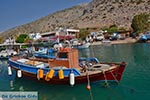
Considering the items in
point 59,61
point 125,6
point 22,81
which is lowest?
point 22,81

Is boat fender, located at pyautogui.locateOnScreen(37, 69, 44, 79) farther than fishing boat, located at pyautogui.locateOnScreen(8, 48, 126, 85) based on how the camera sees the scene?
Yes

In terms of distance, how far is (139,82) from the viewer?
21938mm

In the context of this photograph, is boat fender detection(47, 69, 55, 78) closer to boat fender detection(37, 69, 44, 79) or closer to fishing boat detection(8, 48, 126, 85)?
fishing boat detection(8, 48, 126, 85)

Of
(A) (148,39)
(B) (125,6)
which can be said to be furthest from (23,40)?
(B) (125,6)

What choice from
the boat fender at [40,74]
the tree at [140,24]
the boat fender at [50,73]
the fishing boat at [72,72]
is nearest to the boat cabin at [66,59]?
the fishing boat at [72,72]

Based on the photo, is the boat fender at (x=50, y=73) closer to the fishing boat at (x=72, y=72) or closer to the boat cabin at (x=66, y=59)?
the fishing boat at (x=72, y=72)

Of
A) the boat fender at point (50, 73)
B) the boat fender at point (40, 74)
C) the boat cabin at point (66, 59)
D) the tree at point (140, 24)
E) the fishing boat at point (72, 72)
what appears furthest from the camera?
the tree at point (140, 24)

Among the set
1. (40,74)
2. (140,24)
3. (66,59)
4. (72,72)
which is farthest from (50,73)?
(140,24)

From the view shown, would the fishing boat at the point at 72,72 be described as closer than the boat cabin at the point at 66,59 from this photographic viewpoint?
Yes

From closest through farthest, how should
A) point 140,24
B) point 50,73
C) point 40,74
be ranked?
point 50,73 → point 40,74 → point 140,24

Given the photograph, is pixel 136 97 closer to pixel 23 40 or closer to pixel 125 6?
pixel 23 40

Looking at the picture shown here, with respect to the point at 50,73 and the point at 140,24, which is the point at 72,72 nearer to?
the point at 50,73

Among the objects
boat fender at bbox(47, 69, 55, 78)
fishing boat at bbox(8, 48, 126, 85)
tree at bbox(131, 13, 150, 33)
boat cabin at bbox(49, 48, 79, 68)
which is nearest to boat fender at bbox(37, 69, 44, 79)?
fishing boat at bbox(8, 48, 126, 85)

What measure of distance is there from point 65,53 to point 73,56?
0.83 meters
